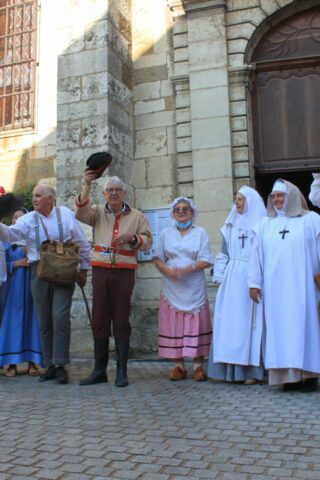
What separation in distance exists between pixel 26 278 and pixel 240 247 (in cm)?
227

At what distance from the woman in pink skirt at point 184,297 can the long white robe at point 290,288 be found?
704 millimetres

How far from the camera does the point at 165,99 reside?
25.9ft

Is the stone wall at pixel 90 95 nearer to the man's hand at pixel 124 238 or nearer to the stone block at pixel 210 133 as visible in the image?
the stone block at pixel 210 133

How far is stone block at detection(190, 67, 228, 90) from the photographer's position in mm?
7488

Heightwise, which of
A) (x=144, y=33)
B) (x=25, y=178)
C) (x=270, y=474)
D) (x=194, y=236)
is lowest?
(x=270, y=474)

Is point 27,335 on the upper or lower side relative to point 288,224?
lower

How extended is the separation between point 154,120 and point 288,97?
1985 millimetres

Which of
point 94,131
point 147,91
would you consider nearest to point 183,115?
point 147,91

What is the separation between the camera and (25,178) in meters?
9.74

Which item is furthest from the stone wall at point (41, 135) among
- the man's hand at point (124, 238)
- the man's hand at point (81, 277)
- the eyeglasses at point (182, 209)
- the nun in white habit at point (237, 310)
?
the nun in white habit at point (237, 310)

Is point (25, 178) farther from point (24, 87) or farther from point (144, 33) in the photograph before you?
point (144, 33)

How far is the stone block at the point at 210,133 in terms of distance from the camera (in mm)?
7383

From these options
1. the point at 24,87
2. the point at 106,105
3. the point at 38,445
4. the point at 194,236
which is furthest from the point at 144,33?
the point at 38,445

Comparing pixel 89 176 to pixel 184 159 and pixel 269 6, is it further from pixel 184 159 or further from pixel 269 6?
pixel 269 6
